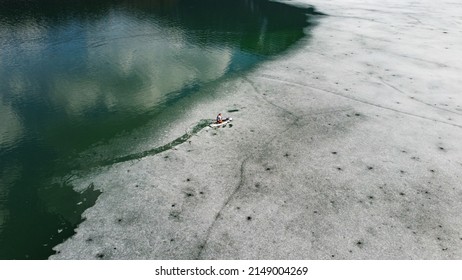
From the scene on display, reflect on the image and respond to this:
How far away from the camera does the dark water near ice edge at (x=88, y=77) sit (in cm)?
1260

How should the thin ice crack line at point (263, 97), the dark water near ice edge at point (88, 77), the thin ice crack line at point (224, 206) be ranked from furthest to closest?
the thin ice crack line at point (263, 97)
the dark water near ice edge at point (88, 77)
the thin ice crack line at point (224, 206)

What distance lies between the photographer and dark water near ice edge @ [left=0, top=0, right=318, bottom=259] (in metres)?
12.6

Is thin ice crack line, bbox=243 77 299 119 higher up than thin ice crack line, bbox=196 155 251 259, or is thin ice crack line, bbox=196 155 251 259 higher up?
thin ice crack line, bbox=243 77 299 119

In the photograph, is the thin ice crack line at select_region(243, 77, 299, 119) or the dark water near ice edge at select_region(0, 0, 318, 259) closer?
the dark water near ice edge at select_region(0, 0, 318, 259)

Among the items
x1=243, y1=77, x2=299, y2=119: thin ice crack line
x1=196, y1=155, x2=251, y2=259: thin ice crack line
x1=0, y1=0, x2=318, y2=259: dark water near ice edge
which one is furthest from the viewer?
x1=243, y1=77, x2=299, y2=119: thin ice crack line

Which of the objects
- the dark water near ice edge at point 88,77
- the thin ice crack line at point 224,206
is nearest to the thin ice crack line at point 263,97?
the dark water near ice edge at point 88,77

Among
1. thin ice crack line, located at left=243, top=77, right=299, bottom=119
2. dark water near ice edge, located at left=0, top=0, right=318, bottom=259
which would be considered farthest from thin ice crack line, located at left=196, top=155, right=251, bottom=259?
thin ice crack line, located at left=243, top=77, right=299, bottom=119

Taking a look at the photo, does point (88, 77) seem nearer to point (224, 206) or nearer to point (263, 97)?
point (263, 97)

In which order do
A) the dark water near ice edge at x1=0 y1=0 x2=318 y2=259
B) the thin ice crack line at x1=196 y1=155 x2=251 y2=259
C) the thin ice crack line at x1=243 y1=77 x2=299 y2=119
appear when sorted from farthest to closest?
the thin ice crack line at x1=243 y1=77 x2=299 y2=119 < the dark water near ice edge at x1=0 y1=0 x2=318 y2=259 < the thin ice crack line at x1=196 y1=155 x2=251 y2=259

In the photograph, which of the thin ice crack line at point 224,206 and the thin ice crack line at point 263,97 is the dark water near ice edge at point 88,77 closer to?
the thin ice crack line at point 263,97

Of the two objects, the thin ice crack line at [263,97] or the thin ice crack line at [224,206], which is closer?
the thin ice crack line at [224,206]

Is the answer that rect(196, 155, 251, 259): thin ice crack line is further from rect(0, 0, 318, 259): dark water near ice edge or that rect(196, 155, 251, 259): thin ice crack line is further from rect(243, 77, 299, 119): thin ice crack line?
rect(243, 77, 299, 119): thin ice crack line

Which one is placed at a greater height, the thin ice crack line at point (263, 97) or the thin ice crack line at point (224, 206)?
the thin ice crack line at point (263, 97)
